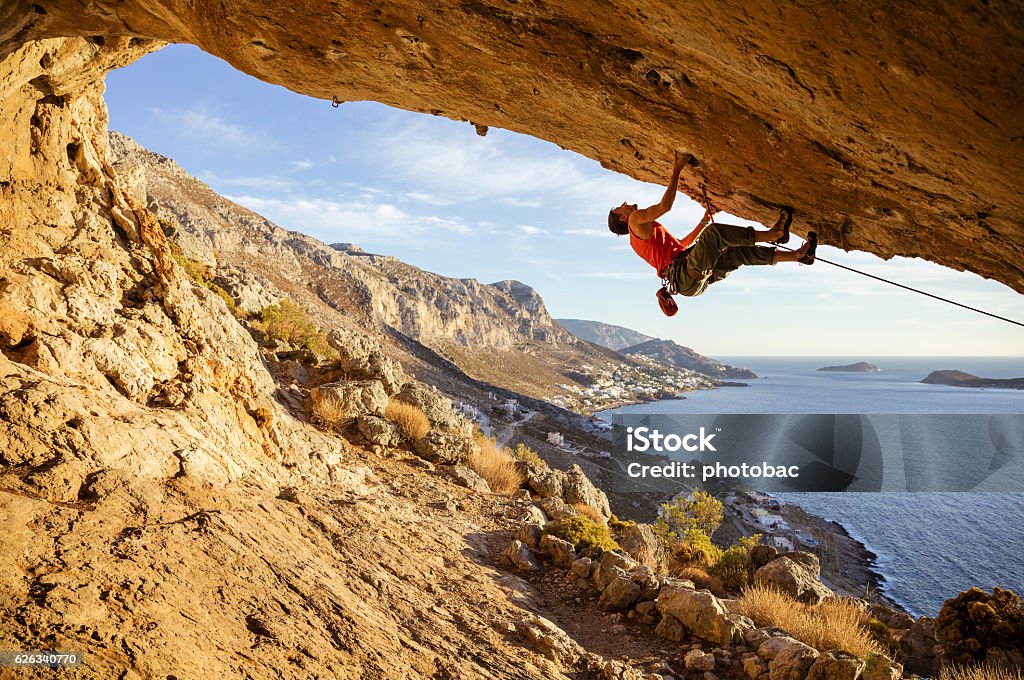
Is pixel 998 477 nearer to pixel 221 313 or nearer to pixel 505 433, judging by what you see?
pixel 505 433

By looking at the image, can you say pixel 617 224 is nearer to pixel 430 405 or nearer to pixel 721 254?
pixel 721 254

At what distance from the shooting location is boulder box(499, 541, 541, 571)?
6.86 meters

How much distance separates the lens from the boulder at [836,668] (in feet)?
14.8

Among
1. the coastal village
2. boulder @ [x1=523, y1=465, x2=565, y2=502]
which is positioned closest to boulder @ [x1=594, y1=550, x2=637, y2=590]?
boulder @ [x1=523, y1=465, x2=565, y2=502]

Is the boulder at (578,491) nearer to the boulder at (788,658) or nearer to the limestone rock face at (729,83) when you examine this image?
the boulder at (788,658)

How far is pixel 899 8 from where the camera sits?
215 centimetres

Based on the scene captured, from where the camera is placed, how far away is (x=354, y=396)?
9.54 metres

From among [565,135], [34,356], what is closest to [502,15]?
[565,135]

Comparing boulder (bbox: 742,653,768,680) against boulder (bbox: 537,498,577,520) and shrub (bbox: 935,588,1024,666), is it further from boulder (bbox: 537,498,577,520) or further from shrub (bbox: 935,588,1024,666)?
A: boulder (bbox: 537,498,577,520)

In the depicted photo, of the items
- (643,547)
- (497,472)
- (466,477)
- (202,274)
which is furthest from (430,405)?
(202,274)

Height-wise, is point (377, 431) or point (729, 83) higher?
point (729, 83)

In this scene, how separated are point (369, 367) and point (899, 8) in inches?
397

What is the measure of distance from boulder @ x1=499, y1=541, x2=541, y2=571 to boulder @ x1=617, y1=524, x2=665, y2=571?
222 cm

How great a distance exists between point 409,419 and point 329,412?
5.26 ft
